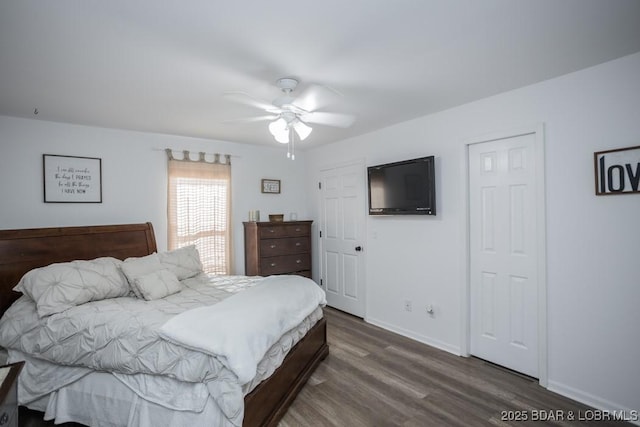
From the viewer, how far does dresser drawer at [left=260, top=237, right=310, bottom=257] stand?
4.48 m

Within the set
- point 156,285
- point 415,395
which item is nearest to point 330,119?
point 156,285

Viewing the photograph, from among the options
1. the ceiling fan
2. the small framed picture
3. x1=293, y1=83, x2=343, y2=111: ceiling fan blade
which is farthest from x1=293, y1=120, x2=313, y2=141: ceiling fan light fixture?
the small framed picture

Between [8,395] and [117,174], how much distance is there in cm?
303

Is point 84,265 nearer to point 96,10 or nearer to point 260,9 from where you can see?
point 96,10

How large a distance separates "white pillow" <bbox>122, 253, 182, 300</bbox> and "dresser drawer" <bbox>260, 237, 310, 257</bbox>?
156 centimetres

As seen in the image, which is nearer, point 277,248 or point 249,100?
point 249,100

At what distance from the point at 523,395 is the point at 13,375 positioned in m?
3.17

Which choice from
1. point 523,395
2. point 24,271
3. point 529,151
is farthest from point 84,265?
point 529,151

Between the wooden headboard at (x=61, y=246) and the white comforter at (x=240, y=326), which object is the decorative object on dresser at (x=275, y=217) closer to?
the wooden headboard at (x=61, y=246)

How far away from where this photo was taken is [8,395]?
128cm

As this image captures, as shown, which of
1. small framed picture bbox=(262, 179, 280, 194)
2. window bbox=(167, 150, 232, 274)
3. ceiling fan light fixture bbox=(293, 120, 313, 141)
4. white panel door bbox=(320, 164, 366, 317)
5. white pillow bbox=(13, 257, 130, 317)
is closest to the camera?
white pillow bbox=(13, 257, 130, 317)

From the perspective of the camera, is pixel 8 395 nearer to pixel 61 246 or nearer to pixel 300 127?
pixel 300 127

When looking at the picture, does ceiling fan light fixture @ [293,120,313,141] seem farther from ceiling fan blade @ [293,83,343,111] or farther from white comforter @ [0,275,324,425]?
white comforter @ [0,275,324,425]

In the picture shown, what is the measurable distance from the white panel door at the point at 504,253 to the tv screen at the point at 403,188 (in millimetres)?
411
